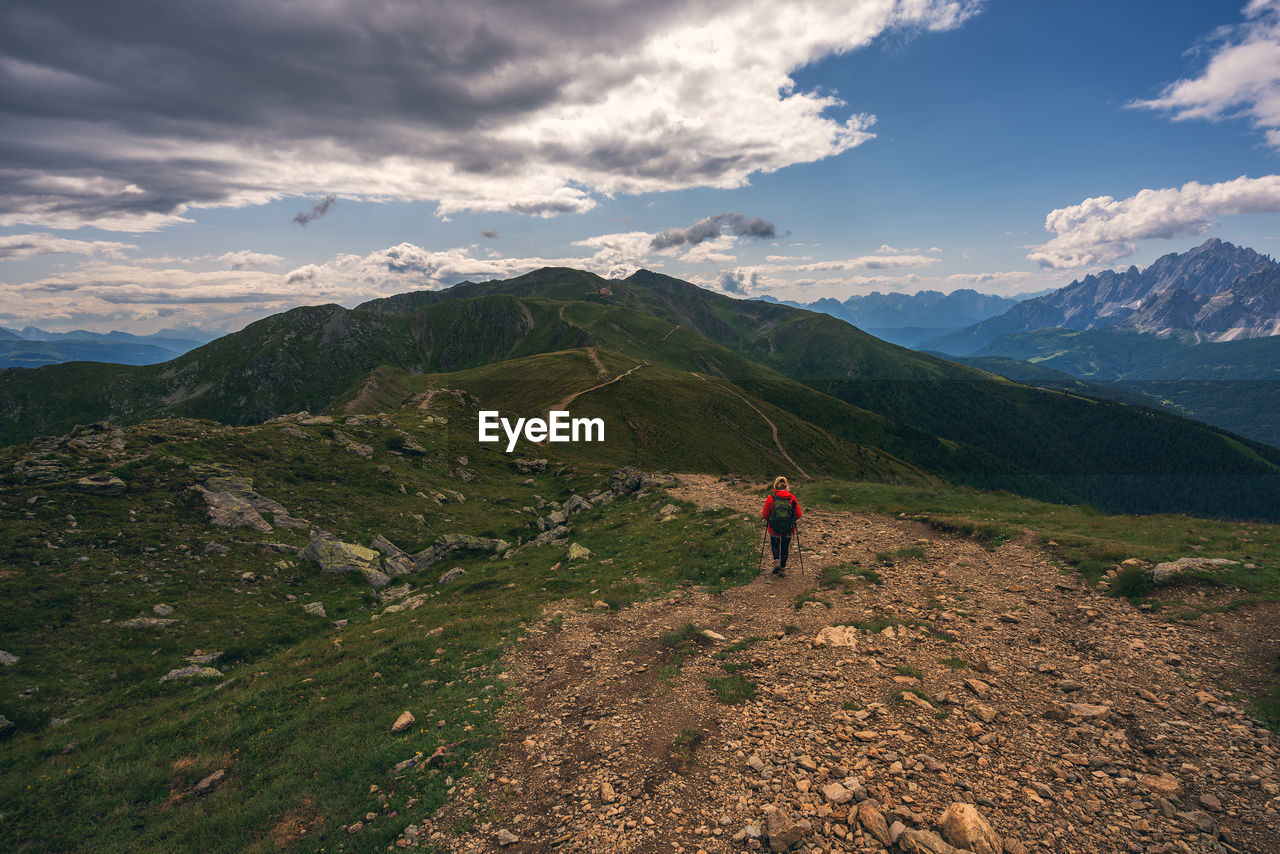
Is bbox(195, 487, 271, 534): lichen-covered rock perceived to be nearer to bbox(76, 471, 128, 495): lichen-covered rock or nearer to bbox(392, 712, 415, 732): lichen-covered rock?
bbox(76, 471, 128, 495): lichen-covered rock

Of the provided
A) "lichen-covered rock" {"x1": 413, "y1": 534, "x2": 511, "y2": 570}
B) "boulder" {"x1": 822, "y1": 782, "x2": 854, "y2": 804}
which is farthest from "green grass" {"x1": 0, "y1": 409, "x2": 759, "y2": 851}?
"boulder" {"x1": 822, "y1": 782, "x2": 854, "y2": 804}

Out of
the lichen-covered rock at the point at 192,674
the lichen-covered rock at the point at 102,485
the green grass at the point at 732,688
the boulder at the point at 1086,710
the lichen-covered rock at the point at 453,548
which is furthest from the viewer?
the lichen-covered rock at the point at 453,548

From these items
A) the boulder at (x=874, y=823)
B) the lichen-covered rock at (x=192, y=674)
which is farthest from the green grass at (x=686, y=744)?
the lichen-covered rock at (x=192, y=674)

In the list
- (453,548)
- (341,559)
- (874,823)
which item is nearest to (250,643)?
(341,559)

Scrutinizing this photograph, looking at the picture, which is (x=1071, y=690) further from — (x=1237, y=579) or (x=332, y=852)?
(x=332, y=852)

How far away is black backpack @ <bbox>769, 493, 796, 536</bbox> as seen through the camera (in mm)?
20125

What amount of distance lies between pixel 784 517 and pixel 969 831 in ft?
42.0

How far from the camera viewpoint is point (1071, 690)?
1175 cm

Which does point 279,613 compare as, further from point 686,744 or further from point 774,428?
point 774,428

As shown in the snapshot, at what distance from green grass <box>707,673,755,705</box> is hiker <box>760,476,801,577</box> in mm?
8031

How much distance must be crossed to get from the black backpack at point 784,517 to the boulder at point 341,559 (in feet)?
78.2

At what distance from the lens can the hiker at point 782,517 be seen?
66.1ft

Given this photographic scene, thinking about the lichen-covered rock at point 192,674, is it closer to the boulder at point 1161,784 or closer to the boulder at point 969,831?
the boulder at point 969,831

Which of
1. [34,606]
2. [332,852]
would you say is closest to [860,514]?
[332,852]
